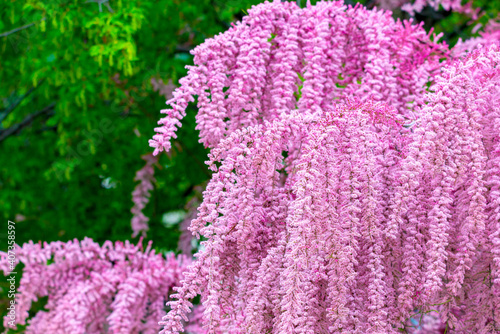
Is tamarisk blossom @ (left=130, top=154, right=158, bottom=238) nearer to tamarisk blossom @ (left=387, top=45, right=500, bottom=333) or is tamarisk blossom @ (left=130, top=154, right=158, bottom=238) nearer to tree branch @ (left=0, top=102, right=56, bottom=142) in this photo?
tree branch @ (left=0, top=102, right=56, bottom=142)

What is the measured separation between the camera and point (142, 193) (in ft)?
12.0

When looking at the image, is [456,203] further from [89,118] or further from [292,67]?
[89,118]

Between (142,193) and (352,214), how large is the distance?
7.45ft

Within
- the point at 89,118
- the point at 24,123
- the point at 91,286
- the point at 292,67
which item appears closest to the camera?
the point at 292,67

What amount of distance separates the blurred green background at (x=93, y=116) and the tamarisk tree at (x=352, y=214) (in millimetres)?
1608

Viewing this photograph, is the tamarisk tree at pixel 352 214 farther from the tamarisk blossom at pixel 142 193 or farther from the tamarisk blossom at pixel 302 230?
the tamarisk blossom at pixel 142 193

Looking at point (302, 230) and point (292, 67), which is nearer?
point (302, 230)

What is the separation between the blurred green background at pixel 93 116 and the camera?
3373 mm

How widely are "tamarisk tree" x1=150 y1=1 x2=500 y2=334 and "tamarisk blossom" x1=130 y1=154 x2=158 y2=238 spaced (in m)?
1.70

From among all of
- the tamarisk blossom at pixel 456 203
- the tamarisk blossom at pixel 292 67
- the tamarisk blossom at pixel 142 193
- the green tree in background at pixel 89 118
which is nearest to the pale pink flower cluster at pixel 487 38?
the tamarisk blossom at pixel 292 67

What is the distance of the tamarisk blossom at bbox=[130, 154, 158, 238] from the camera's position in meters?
3.61

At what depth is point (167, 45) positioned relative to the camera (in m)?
3.96

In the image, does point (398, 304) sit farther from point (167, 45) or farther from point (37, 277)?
point (167, 45)

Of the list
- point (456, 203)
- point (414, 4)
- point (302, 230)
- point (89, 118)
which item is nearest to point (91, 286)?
point (89, 118)
